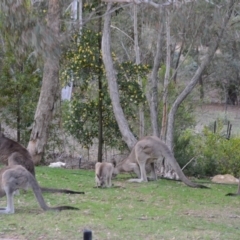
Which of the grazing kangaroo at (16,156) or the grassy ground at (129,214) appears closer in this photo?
the grassy ground at (129,214)

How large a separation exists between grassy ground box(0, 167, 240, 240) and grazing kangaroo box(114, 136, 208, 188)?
2.06 feet

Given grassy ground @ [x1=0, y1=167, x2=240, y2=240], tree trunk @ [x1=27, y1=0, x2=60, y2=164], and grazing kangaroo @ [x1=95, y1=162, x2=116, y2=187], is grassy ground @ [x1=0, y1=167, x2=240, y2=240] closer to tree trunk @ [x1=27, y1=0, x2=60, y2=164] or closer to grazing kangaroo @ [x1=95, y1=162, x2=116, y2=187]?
grazing kangaroo @ [x1=95, y1=162, x2=116, y2=187]

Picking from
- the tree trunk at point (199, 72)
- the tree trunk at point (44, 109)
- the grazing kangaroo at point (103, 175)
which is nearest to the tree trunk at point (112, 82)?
the tree trunk at point (199, 72)

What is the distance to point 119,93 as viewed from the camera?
17.6m

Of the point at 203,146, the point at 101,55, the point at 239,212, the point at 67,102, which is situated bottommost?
the point at 239,212

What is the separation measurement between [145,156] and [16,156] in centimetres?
386

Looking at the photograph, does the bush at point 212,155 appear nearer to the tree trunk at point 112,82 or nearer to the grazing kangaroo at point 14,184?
the tree trunk at point 112,82

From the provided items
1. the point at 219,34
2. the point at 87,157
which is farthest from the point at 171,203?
the point at 87,157

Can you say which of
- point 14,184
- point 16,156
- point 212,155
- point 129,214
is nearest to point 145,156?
point 16,156

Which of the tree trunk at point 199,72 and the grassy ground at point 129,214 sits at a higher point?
the tree trunk at point 199,72

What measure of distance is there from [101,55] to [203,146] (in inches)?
166

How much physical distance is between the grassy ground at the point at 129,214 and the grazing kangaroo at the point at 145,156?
2.06 ft

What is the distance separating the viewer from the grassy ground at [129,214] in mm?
8117

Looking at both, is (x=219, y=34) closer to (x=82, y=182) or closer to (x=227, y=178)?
(x=227, y=178)
